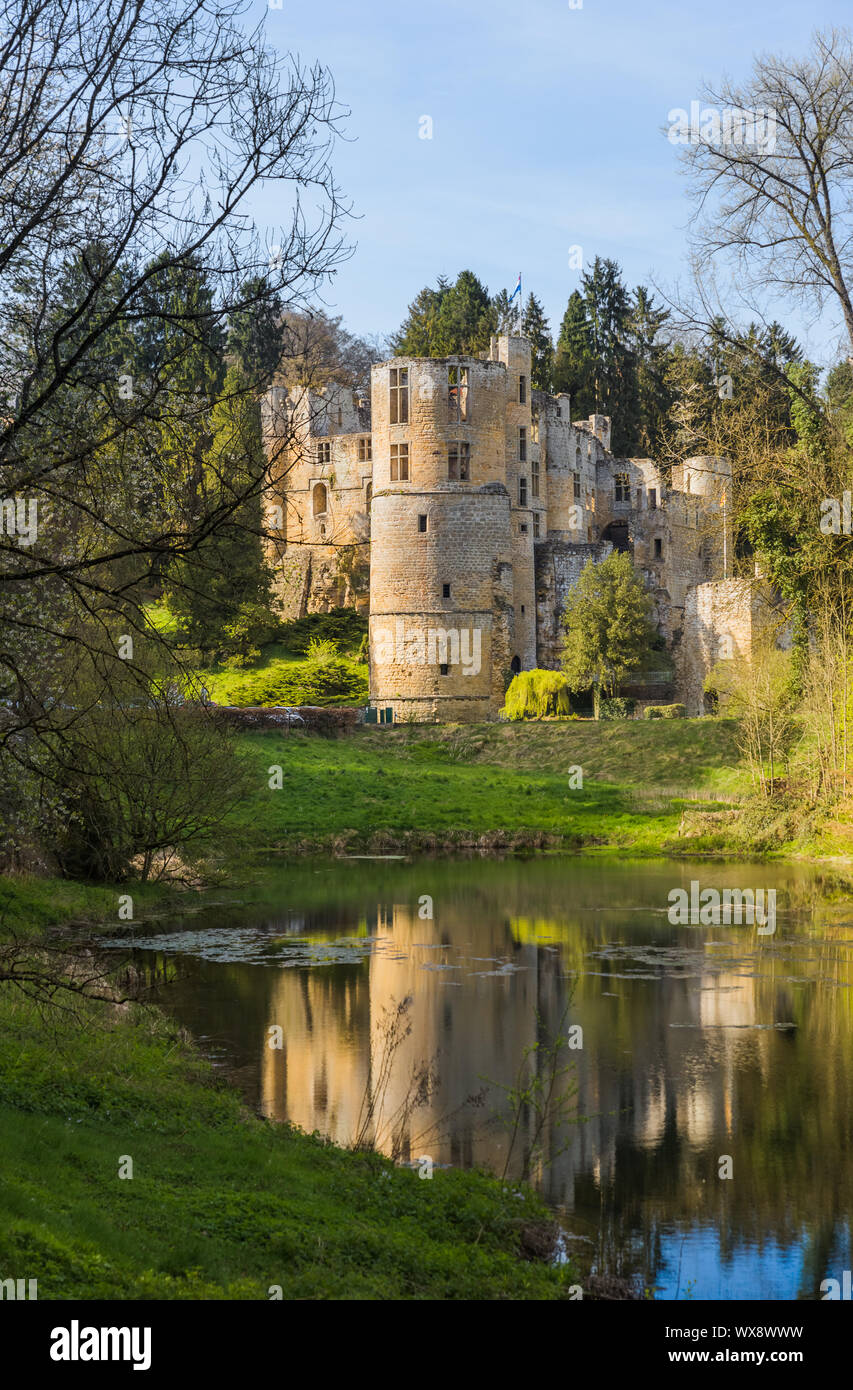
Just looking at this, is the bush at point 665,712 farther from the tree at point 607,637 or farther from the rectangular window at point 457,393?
the rectangular window at point 457,393

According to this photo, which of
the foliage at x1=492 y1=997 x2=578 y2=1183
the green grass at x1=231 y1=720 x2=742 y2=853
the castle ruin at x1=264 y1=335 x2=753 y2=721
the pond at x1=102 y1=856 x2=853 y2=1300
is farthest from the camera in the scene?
the castle ruin at x1=264 y1=335 x2=753 y2=721

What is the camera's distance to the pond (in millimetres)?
10148

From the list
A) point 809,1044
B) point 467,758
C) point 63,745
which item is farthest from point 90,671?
point 467,758

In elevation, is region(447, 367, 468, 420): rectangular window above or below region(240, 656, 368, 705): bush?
above

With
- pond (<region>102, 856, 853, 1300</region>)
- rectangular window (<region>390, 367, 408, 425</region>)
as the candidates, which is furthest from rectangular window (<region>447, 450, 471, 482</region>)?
pond (<region>102, 856, 853, 1300</region>)

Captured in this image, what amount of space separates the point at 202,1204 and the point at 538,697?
130 ft

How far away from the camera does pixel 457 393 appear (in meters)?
52.0

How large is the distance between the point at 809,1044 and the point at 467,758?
88.3 ft

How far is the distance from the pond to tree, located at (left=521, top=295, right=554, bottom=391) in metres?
51.8

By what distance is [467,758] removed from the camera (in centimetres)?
4169

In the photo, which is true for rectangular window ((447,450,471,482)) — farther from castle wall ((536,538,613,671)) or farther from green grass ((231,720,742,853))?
green grass ((231,720,742,853))

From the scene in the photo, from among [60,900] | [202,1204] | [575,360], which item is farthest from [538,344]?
[202,1204]
